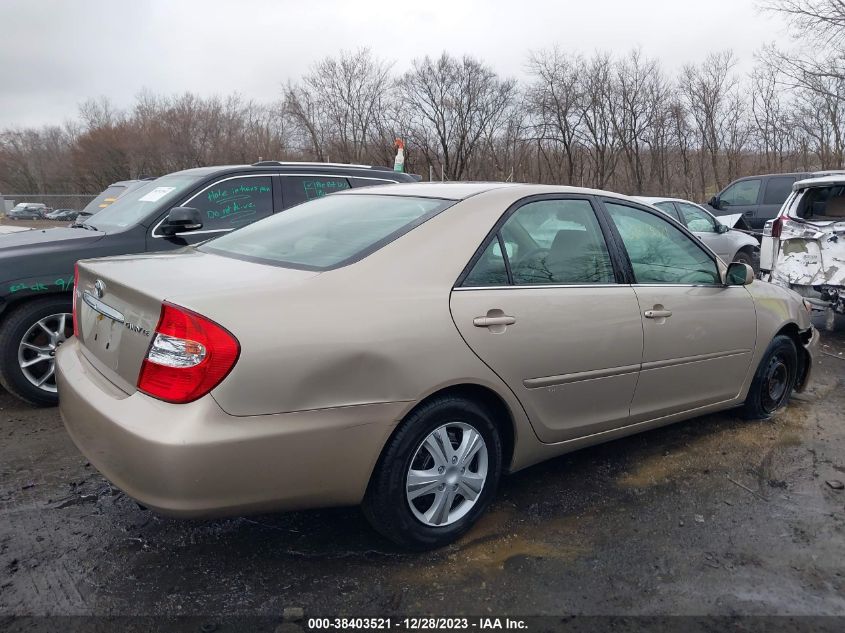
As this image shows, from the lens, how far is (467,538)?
290 cm

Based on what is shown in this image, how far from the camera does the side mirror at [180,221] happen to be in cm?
481

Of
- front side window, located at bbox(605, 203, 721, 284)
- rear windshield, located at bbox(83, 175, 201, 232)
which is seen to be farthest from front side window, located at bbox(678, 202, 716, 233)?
rear windshield, located at bbox(83, 175, 201, 232)

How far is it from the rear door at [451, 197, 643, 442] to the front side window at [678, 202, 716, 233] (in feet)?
27.2

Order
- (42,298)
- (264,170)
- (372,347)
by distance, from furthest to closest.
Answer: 1. (264,170)
2. (42,298)
3. (372,347)

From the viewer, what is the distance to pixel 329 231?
10.1ft

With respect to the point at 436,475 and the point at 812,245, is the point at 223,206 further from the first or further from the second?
the point at 812,245

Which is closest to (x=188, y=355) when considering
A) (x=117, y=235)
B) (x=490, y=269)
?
(x=490, y=269)

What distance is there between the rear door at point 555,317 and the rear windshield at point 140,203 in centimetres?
329

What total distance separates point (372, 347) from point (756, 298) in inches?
114

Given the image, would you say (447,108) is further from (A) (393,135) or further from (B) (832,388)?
(B) (832,388)

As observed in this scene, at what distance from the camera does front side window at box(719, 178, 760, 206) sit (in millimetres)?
13789

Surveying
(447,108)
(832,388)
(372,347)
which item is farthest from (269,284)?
(447,108)

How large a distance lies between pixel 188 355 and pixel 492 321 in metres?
1.24

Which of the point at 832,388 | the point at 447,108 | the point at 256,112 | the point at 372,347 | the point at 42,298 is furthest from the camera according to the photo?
the point at 256,112
